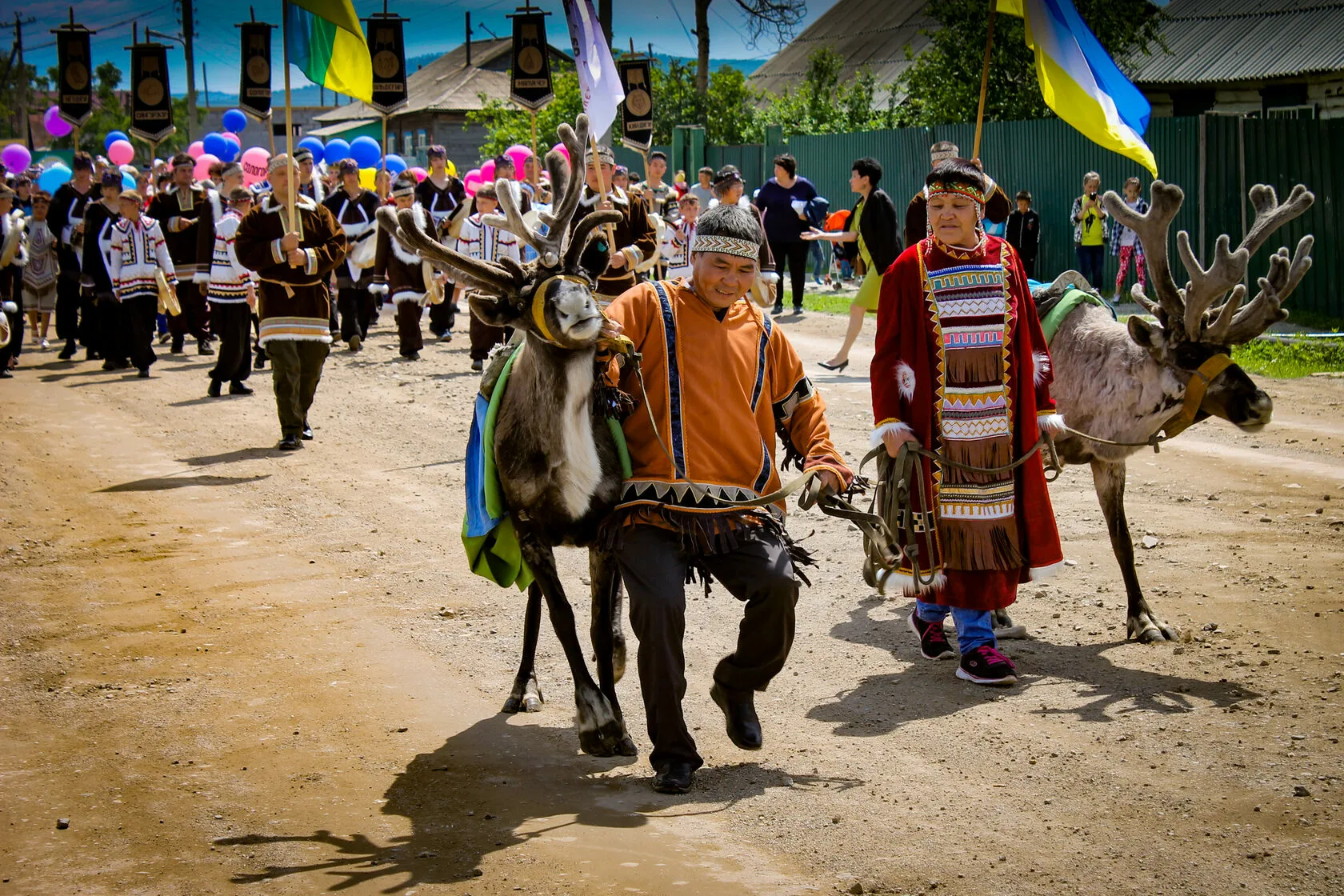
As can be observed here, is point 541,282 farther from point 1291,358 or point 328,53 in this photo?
point 1291,358

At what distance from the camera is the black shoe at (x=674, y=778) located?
4656mm

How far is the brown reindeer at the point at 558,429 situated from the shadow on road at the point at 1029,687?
1030mm

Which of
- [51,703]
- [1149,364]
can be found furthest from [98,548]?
[1149,364]

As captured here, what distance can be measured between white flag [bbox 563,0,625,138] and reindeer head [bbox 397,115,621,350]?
393 centimetres

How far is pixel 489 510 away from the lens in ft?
Answer: 16.9

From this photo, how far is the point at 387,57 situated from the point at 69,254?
4792 millimetres

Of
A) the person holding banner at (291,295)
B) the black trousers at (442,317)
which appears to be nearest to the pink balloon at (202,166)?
the black trousers at (442,317)

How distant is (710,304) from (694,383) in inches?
12.1

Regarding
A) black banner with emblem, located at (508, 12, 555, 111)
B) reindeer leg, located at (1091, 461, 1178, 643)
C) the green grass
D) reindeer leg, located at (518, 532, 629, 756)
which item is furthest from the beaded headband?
black banner with emblem, located at (508, 12, 555, 111)

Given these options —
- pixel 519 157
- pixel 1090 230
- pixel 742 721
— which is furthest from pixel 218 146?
pixel 742 721

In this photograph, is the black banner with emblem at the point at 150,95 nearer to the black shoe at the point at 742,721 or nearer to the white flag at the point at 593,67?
the white flag at the point at 593,67

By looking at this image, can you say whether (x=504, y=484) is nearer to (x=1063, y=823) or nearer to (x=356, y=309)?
(x=1063, y=823)

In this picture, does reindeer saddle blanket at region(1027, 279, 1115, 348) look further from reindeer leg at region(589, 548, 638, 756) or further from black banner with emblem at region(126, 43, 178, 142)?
black banner with emblem at region(126, 43, 178, 142)

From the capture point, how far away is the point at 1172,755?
493 cm
